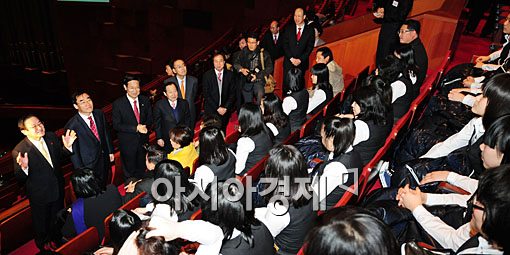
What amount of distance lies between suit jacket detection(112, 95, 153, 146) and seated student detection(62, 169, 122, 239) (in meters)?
1.01

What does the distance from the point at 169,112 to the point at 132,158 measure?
588 millimetres

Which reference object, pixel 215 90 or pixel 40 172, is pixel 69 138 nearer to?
pixel 40 172

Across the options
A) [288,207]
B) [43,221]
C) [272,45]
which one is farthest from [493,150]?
[272,45]

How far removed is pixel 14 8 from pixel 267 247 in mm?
8625

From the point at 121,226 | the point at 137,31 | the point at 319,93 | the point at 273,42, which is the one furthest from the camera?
the point at 137,31

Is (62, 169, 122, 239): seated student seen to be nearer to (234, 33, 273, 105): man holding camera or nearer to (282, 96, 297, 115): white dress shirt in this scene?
(282, 96, 297, 115): white dress shirt

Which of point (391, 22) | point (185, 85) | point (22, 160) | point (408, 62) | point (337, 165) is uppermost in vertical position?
point (391, 22)

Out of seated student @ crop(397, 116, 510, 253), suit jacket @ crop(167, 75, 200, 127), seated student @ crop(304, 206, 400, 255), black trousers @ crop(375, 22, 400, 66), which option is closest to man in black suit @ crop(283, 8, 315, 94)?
black trousers @ crop(375, 22, 400, 66)

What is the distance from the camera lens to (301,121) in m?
3.79

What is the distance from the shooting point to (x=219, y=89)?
441 centimetres

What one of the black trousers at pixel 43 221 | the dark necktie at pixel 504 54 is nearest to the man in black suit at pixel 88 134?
the black trousers at pixel 43 221

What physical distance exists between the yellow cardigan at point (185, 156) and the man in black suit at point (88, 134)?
715mm

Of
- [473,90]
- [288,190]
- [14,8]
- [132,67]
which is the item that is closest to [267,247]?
[288,190]

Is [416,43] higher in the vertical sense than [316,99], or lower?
higher
